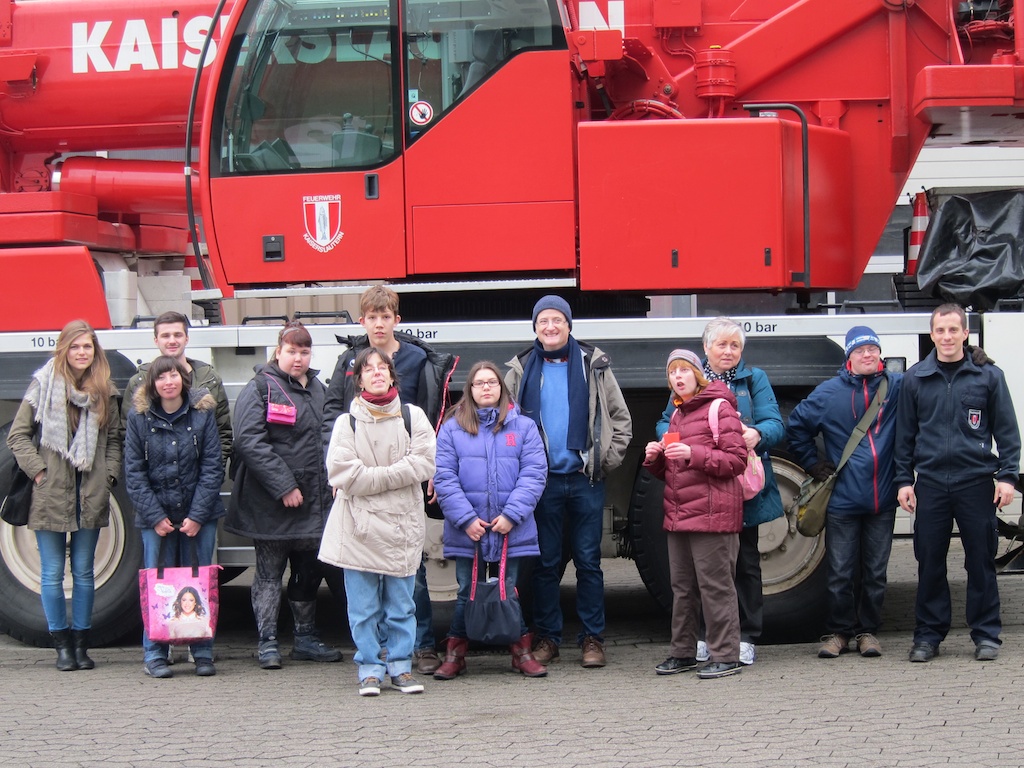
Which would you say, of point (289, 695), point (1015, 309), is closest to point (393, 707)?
point (289, 695)

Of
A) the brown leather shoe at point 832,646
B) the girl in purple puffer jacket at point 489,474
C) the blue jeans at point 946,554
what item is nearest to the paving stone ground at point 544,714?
the brown leather shoe at point 832,646

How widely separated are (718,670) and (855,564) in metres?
0.96

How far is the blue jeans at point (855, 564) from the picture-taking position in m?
7.03

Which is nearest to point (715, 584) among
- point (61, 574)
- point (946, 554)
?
point (946, 554)

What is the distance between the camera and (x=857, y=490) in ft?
22.9

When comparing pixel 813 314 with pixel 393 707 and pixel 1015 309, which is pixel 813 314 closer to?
pixel 1015 309

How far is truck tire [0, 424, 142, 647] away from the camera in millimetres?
7689

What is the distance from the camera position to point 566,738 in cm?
552

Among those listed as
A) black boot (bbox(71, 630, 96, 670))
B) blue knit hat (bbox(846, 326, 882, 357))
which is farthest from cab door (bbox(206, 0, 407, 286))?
blue knit hat (bbox(846, 326, 882, 357))

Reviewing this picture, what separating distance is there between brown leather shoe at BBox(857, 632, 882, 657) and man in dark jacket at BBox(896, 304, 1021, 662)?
17 cm

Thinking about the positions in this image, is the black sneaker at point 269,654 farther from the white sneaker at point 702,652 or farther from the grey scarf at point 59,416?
the white sneaker at point 702,652

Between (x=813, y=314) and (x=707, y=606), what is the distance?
1.70m

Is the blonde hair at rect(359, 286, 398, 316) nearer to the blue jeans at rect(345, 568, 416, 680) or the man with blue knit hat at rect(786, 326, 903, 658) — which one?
the blue jeans at rect(345, 568, 416, 680)

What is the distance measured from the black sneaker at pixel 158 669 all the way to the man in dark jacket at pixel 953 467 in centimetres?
360
